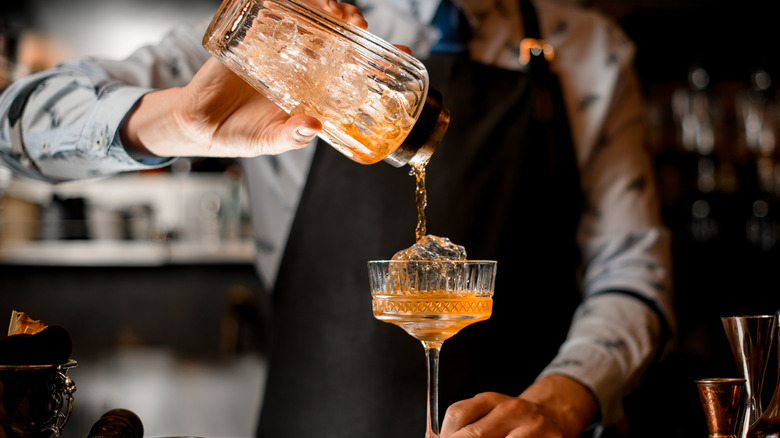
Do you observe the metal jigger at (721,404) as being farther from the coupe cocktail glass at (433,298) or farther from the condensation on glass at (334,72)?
the condensation on glass at (334,72)

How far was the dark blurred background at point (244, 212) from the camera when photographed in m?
2.76

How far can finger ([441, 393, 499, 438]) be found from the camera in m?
0.81

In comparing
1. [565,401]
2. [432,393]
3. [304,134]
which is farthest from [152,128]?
[565,401]

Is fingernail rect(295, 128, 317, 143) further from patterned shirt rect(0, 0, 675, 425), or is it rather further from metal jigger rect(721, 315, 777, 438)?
metal jigger rect(721, 315, 777, 438)

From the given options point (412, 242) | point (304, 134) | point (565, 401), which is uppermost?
point (304, 134)

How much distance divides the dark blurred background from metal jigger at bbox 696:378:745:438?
72.5 inches

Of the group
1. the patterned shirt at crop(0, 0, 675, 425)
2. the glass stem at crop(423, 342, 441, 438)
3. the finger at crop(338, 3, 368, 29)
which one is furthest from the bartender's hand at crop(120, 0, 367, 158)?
the glass stem at crop(423, 342, 441, 438)

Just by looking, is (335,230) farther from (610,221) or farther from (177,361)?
(177,361)

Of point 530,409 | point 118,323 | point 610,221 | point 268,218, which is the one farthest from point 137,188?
point 530,409

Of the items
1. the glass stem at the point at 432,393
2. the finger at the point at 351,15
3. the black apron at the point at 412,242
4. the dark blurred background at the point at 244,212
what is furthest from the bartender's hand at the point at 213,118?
the dark blurred background at the point at 244,212

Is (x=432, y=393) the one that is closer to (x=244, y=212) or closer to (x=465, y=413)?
(x=465, y=413)

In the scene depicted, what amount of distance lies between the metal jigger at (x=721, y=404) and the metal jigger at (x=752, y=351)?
0.03 m

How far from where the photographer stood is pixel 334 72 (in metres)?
0.74

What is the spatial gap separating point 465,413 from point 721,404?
28 centimetres
